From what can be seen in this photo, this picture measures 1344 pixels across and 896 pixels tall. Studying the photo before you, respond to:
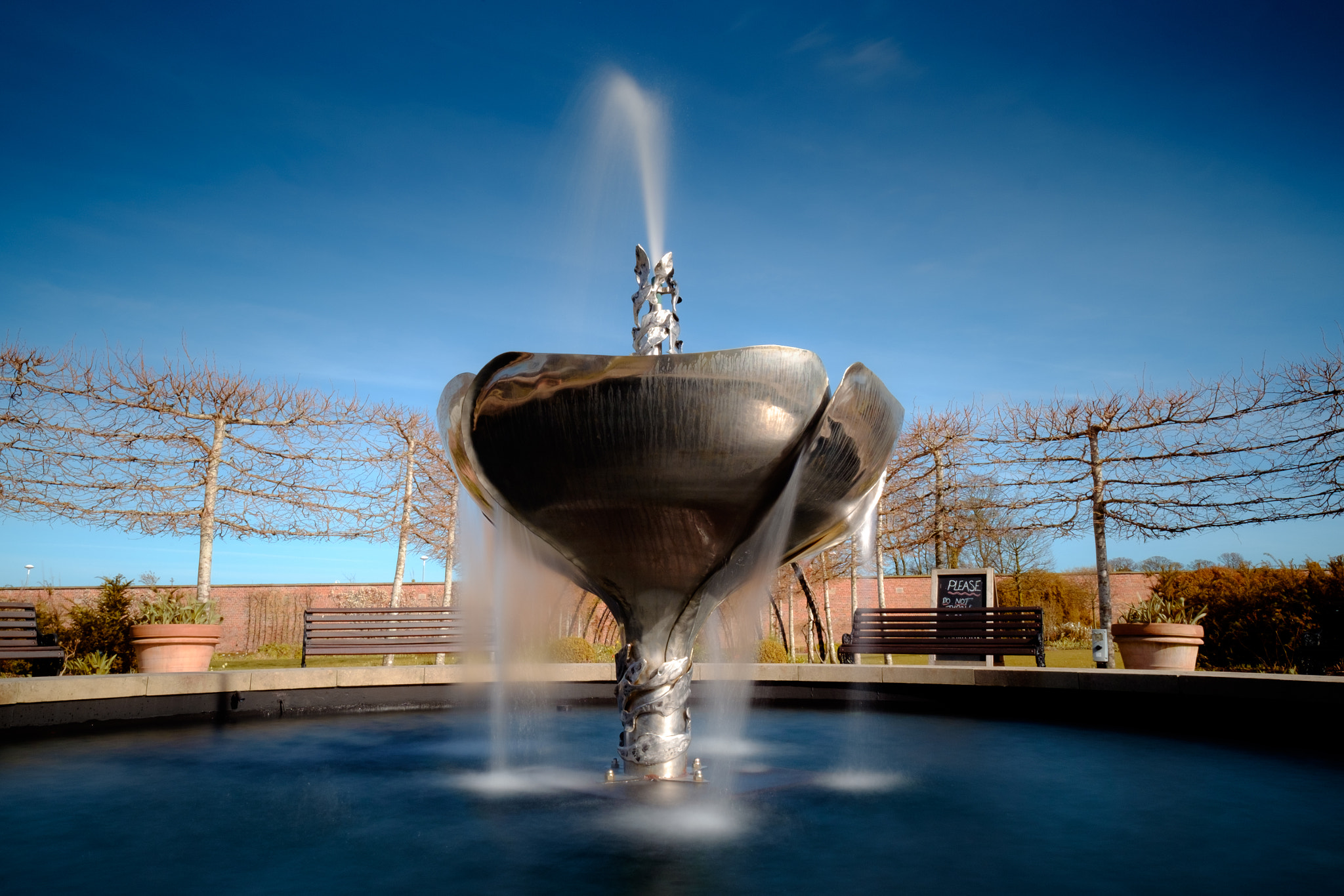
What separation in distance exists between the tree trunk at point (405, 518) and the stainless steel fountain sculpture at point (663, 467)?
13857 mm

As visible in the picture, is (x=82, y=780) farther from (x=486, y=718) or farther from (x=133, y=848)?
(x=486, y=718)

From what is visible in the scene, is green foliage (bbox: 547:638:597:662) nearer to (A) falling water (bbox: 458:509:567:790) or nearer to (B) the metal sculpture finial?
(A) falling water (bbox: 458:509:567:790)

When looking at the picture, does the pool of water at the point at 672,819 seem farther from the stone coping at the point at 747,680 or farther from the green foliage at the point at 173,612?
the green foliage at the point at 173,612

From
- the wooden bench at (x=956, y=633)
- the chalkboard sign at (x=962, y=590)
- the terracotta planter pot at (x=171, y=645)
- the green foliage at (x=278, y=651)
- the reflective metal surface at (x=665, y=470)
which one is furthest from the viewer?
the green foliage at (x=278, y=651)

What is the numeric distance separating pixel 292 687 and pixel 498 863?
458cm

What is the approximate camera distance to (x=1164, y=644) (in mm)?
7402

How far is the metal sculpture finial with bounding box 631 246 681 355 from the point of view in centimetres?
410

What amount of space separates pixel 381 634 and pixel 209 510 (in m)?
7.99

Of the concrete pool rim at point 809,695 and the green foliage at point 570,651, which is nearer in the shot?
the concrete pool rim at point 809,695

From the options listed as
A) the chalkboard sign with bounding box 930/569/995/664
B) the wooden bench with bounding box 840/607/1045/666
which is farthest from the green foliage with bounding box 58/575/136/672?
the chalkboard sign with bounding box 930/569/995/664

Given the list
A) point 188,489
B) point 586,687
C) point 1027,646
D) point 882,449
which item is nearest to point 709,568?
point 882,449

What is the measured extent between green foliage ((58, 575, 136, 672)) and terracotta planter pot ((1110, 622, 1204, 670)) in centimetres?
990

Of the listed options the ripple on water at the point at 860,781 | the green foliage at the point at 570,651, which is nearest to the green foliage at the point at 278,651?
the green foliage at the point at 570,651

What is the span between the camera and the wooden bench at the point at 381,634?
8.18 meters
